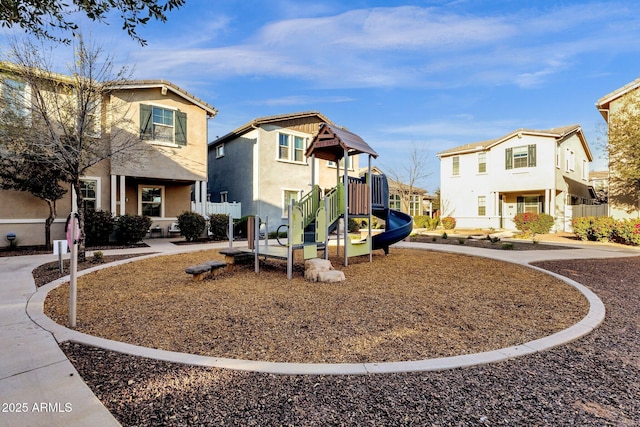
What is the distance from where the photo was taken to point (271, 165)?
17.6 metres

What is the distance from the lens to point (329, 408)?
2311mm

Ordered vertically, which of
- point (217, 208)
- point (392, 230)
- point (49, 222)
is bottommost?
point (392, 230)

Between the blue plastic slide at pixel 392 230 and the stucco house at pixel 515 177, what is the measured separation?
51.6 ft

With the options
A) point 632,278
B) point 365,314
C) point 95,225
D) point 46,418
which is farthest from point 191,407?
point 95,225

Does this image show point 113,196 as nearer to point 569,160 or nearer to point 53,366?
point 53,366

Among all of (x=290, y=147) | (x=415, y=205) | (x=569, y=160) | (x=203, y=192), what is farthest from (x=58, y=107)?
(x=415, y=205)

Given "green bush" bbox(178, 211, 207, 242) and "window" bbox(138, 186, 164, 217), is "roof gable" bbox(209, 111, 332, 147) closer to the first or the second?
"window" bbox(138, 186, 164, 217)

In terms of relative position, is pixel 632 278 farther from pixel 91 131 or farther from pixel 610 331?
pixel 91 131

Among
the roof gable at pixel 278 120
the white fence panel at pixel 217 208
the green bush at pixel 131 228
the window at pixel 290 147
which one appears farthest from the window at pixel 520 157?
the green bush at pixel 131 228

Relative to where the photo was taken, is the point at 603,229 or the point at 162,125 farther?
the point at 603,229

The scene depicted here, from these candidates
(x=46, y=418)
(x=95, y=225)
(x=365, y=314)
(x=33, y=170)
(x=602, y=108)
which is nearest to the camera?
(x=46, y=418)

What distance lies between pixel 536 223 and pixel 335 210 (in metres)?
16.9

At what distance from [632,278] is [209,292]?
30.8ft

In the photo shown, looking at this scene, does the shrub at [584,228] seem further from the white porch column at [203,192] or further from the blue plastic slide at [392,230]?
the white porch column at [203,192]
